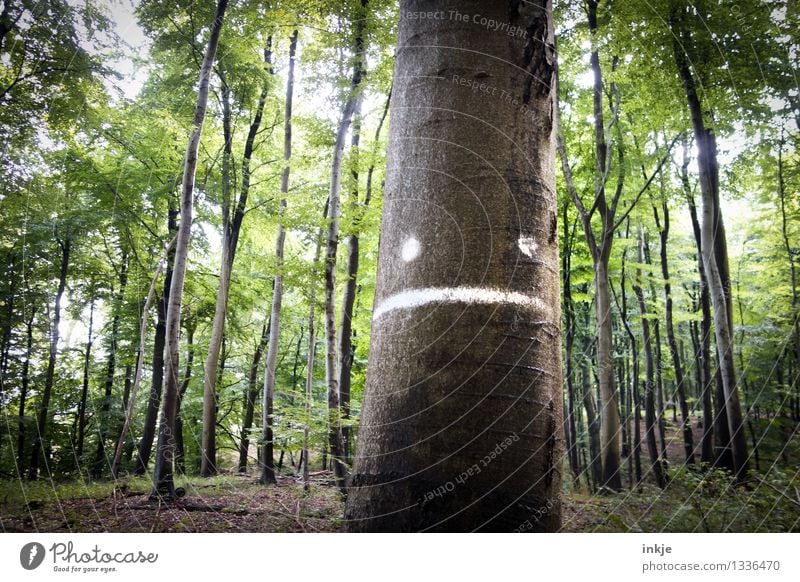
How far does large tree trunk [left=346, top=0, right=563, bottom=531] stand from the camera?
3.43ft

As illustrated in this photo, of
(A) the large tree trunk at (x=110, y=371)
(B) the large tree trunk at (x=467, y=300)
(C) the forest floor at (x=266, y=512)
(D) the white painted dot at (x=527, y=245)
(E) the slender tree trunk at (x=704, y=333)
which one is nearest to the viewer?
(B) the large tree trunk at (x=467, y=300)

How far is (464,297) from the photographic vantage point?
3.70 feet

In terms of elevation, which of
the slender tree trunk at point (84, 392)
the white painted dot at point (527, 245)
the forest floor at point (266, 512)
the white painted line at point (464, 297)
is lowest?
the forest floor at point (266, 512)

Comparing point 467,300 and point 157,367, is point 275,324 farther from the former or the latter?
point 467,300

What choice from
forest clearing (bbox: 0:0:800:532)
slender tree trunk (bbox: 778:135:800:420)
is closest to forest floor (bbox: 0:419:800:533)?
forest clearing (bbox: 0:0:800:532)

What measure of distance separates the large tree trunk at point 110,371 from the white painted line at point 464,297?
10.4 ft

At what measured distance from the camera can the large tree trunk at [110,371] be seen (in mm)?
3553

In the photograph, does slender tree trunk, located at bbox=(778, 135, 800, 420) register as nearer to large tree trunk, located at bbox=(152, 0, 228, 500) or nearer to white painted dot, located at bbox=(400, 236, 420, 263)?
white painted dot, located at bbox=(400, 236, 420, 263)

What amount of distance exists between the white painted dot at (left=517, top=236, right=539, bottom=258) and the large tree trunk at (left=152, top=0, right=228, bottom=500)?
148 inches

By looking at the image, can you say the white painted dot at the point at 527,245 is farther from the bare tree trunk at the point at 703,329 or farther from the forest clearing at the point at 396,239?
the bare tree trunk at the point at 703,329

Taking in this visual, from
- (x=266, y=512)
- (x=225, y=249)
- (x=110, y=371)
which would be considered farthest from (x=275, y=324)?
(x=266, y=512)

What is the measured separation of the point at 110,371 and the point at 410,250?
4129 mm

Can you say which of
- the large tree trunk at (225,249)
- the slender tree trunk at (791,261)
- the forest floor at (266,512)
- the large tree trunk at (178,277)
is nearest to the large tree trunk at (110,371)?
the forest floor at (266,512)

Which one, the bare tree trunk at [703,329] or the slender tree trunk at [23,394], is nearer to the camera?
the slender tree trunk at [23,394]
